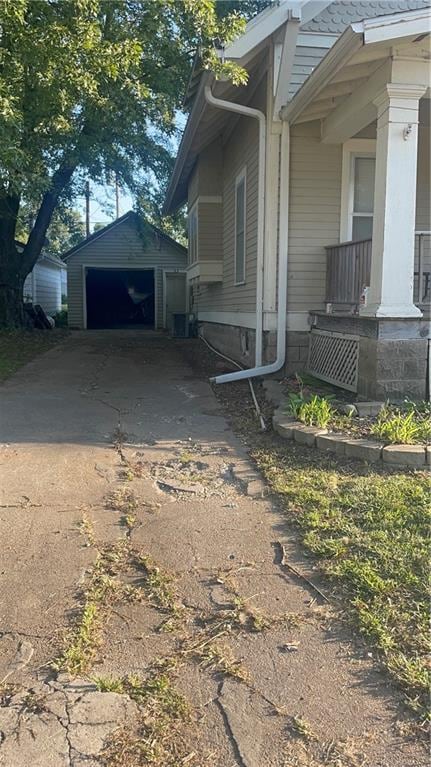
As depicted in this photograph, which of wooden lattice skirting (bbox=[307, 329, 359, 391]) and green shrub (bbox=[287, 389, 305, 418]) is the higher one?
wooden lattice skirting (bbox=[307, 329, 359, 391])

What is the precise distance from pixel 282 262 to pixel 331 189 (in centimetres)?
118

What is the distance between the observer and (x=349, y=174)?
7.70 meters

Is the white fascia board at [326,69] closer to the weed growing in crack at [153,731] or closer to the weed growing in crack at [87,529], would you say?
the weed growing in crack at [87,529]

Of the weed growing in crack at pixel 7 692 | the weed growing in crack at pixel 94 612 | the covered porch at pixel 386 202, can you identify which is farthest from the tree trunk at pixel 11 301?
the weed growing in crack at pixel 7 692

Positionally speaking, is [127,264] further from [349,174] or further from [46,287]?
[349,174]

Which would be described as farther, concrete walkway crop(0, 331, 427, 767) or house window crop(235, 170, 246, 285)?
house window crop(235, 170, 246, 285)

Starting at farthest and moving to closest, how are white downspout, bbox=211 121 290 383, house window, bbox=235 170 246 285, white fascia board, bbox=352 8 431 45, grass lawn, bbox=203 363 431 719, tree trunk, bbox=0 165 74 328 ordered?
tree trunk, bbox=0 165 74 328 → house window, bbox=235 170 246 285 → white downspout, bbox=211 121 290 383 → white fascia board, bbox=352 8 431 45 → grass lawn, bbox=203 363 431 719

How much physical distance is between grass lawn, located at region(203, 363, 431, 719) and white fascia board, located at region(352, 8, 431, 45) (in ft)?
11.8

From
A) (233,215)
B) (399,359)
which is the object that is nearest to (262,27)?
(233,215)

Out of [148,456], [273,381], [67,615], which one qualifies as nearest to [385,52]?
[273,381]

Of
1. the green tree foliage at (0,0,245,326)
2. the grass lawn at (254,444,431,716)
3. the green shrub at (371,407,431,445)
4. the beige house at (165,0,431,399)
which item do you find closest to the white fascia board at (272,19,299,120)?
the beige house at (165,0,431,399)

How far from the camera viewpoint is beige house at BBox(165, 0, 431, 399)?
18.2 ft

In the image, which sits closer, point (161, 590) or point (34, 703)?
point (34, 703)

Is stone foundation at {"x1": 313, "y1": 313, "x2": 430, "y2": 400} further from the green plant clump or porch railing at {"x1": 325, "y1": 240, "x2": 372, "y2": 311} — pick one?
porch railing at {"x1": 325, "y1": 240, "x2": 372, "y2": 311}
